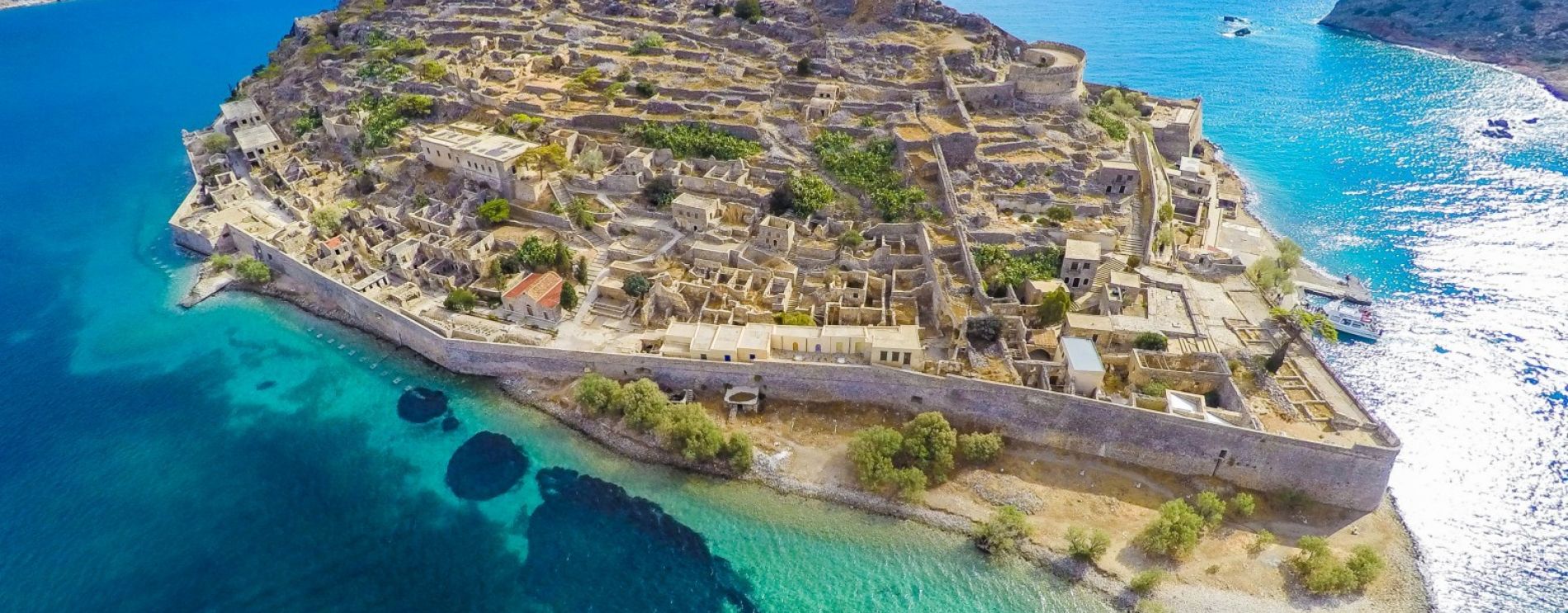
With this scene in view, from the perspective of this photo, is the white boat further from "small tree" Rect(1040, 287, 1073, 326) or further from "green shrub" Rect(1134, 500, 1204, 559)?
"green shrub" Rect(1134, 500, 1204, 559)

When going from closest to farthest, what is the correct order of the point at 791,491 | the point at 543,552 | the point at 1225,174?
the point at 543,552, the point at 791,491, the point at 1225,174

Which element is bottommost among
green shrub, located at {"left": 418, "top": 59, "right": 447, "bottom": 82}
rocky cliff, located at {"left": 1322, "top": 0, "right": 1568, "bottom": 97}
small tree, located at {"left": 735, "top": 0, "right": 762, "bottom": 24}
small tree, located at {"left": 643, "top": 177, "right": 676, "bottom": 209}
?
small tree, located at {"left": 643, "top": 177, "right": 676, "bottom": 209}

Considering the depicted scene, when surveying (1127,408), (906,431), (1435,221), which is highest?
(1435,221)

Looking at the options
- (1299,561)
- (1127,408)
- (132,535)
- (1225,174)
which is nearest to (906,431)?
(1127,408)

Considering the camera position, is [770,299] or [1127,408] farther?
[770,299]

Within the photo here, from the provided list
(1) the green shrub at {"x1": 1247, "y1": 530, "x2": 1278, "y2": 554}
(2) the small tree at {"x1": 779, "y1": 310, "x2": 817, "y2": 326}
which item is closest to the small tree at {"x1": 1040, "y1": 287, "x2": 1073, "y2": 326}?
(2) the small tree at {"x1": 779, "y1": 310, "x2": 817, "y2": 326}

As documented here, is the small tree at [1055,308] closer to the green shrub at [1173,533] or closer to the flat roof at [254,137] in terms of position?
the green shrub at [1173,533]

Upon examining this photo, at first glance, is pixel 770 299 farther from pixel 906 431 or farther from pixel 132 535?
pixel 132 535
